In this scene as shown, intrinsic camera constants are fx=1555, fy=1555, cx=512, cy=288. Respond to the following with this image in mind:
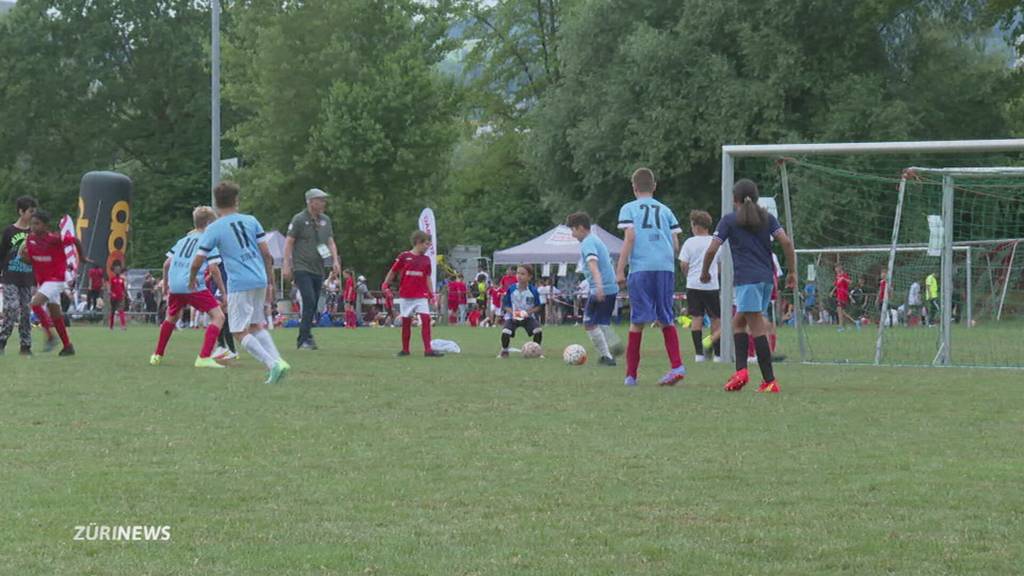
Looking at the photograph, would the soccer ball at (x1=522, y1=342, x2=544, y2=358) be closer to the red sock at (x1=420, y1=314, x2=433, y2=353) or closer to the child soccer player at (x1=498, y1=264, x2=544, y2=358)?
the child soccer player at (x1=498, y1=264, x2=544, y2=358)

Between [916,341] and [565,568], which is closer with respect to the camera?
[565,568]

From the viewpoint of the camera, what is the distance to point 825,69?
44500 millimetres

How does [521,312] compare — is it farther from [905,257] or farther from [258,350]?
[905,257]

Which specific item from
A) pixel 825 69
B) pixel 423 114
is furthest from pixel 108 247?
pixel 825 69

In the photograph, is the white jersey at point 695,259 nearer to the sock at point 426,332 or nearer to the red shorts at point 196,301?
the sock at point 426,332

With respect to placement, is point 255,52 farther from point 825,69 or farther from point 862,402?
point 862,402

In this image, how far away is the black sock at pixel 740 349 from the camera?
12.6m

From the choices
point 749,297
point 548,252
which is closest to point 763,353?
point 749,297

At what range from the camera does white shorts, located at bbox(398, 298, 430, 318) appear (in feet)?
62.0

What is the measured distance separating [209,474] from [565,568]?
2.72 m

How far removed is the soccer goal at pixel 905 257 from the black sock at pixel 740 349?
4.41m

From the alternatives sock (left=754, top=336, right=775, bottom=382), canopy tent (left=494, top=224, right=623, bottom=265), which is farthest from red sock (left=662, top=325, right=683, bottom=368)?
canopy tent (left=494, top=224, right=623, bottom=265)

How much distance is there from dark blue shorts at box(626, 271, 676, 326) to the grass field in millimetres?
685

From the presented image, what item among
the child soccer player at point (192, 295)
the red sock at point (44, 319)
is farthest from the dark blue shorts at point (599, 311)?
the red sock at point (44, 319)
